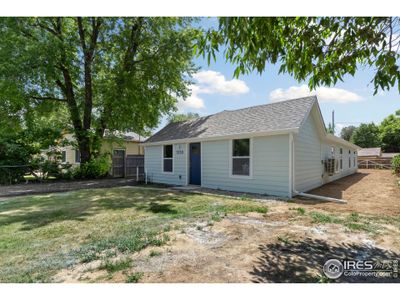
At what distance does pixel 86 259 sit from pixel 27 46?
1249 cm

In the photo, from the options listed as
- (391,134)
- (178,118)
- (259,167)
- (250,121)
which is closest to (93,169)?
(250,121)

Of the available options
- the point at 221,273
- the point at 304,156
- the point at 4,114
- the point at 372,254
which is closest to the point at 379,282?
the point at 372,254

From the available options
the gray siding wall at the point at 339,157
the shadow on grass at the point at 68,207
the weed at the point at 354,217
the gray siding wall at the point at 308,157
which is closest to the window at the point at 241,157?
the gray siding wall at the point at 308,157

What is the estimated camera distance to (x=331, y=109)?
128 ft

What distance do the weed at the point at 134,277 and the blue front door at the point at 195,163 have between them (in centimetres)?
845

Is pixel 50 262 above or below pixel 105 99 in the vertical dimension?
below

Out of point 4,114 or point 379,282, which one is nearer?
point 379,282

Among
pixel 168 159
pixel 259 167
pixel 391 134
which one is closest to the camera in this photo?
pixel 259 167

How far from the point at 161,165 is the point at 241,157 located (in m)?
5.16

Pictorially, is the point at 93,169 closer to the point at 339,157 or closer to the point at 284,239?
the point at 284,239

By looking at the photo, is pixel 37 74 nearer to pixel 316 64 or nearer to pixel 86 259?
pixel 86 259

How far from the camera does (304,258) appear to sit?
10.7 ft

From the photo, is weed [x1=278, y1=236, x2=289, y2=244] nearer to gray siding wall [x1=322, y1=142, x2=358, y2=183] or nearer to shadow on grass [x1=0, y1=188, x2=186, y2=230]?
shadow on grass [x1=0, y1=188, x2=186, y2=230]

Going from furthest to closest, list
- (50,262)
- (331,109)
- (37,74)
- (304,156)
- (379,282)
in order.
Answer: (331,109) < (37,74) < (304,156) < (50,262) < (379,282)
